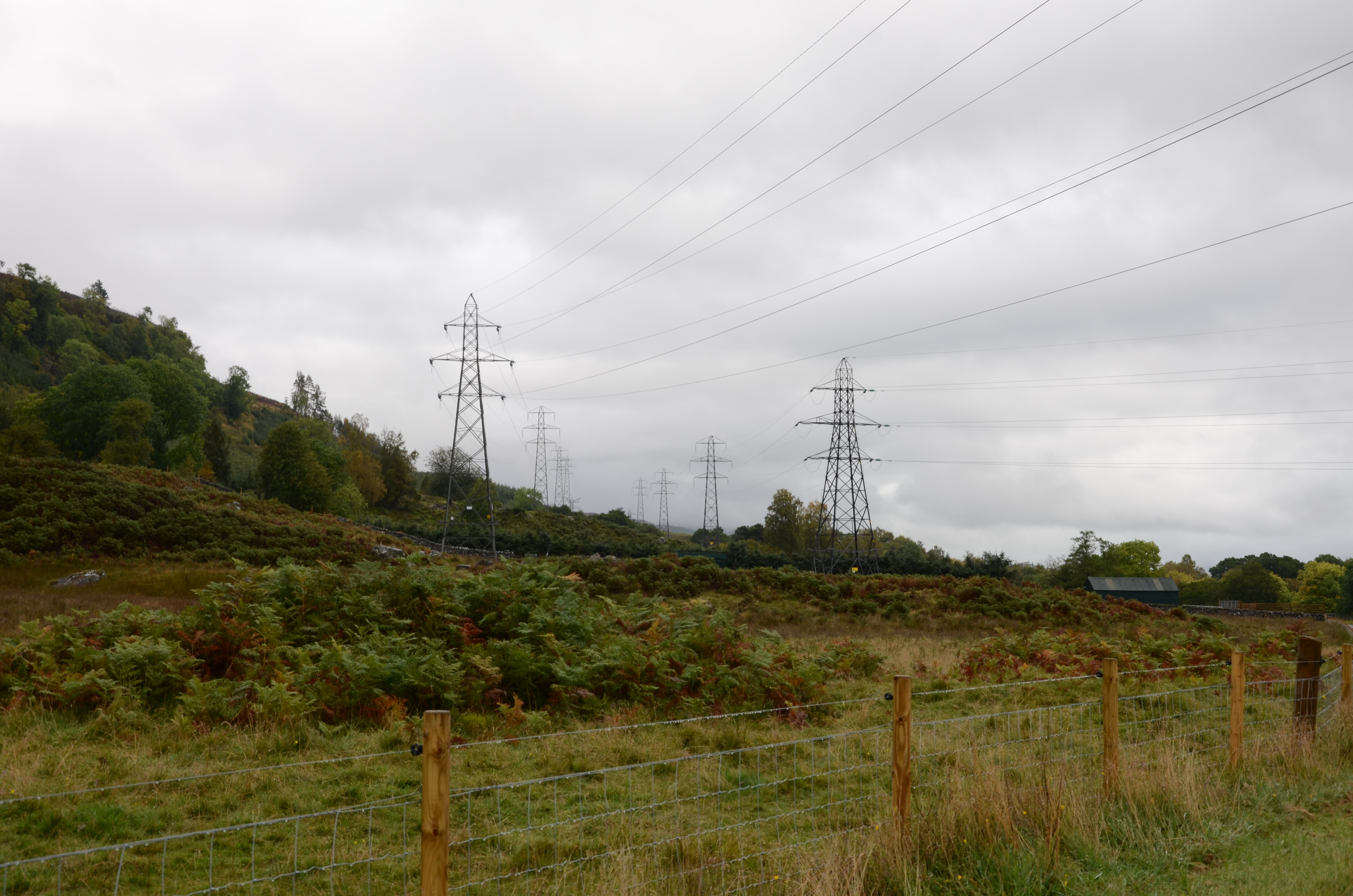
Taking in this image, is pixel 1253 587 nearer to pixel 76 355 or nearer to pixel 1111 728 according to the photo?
pixel 1111 728

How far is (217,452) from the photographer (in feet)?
271

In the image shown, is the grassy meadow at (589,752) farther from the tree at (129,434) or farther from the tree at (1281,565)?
the tree at (1281,565)

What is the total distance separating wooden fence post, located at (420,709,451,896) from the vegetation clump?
21.4ft

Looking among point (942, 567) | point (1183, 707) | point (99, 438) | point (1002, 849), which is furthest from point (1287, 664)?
point (99, 438)

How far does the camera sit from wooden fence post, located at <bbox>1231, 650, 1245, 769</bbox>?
7789 mm

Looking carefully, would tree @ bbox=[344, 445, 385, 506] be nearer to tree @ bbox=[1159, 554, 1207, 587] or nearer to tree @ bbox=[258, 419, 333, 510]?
tree @ bbox=[258, 419, 333, 510]

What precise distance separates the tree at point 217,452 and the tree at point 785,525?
179ft

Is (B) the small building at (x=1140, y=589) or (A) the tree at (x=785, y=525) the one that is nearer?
(B) the small building at (x=1140, y=589)

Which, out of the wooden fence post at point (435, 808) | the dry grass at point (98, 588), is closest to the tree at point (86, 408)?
the dry grass at point (98, 588)

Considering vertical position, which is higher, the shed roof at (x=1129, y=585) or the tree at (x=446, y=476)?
the tree at (x=446, y=476)

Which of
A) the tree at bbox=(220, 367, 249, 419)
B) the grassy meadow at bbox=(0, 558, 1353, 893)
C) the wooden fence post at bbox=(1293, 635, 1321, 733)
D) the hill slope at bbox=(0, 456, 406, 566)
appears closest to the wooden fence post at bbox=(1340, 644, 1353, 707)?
the wooden fence post at bbox=(1293, 635, 1321, 733)

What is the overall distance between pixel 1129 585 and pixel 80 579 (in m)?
61.2

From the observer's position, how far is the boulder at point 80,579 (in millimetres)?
25047

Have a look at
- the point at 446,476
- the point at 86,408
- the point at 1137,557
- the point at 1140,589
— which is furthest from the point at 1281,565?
the point at 86,408
